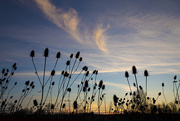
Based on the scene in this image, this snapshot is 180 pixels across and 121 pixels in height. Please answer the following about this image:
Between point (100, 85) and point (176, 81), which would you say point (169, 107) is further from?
point (100, 85)

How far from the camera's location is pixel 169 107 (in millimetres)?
8023

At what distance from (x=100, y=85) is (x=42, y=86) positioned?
3384 mm

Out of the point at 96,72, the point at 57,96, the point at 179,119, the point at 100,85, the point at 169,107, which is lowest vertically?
the point at 179,119

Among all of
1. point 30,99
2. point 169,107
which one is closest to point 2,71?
point 30,99

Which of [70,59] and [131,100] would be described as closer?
[70,59]

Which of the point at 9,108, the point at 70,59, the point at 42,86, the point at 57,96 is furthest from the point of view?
the point at 9,108

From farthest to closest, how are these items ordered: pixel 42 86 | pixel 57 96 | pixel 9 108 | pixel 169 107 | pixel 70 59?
1. pixel 9 108
2. pixel 169 107
3. pixel 70 59
4. pixel 57 96
5. pixel 42 86

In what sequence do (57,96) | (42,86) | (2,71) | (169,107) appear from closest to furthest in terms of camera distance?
(42,86), (57,96), (169,107), (2,71)

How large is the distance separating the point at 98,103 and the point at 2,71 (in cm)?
562

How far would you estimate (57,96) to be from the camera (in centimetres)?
661

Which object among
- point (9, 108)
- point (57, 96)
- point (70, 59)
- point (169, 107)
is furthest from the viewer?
point (9, 108)

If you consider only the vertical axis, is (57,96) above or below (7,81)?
below

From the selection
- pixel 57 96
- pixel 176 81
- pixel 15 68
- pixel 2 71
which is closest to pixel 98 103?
pixel 57 96

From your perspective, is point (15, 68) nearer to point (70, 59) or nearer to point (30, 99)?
point (30, 99)
